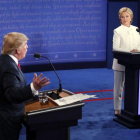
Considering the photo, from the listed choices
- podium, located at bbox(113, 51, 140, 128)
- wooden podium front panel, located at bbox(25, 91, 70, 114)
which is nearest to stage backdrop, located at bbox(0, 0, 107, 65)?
podium, located at bbox(113, 51, 140, 128)

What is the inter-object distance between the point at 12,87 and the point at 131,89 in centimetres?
243

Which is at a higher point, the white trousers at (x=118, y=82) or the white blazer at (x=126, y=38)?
the white blazer at (x=126, y=38)

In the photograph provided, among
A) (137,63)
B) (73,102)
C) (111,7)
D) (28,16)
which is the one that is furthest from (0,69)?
(111,7)

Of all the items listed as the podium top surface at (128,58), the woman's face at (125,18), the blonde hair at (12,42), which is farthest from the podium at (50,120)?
the woman's face at (125,18)

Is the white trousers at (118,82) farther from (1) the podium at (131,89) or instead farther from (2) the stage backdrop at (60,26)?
(2) the stage backdrop at (60,26)

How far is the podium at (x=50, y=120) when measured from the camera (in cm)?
235

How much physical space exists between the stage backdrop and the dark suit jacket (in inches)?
248

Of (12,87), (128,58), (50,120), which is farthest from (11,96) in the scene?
(128,58)

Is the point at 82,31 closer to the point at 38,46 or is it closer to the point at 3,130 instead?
the point at 38,46

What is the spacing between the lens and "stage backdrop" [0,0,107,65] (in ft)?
27.7

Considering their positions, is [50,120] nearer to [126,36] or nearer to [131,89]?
[131,89]

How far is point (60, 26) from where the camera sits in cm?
891

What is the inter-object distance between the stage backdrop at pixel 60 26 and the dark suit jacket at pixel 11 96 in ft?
20.7

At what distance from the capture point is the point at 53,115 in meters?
2.40
